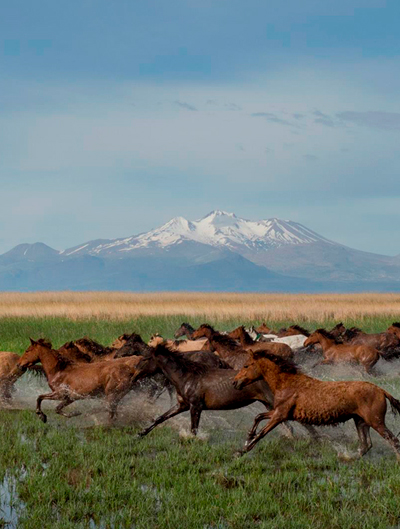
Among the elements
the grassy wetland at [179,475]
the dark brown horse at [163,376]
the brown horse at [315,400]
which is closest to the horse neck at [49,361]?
the grassy wetland at [179,475]

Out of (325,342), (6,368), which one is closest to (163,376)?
(6,368)

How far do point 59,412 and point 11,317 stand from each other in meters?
20.7

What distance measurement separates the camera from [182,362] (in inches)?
425

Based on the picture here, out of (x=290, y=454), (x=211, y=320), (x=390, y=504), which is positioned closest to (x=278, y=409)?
(x=290, y=454)

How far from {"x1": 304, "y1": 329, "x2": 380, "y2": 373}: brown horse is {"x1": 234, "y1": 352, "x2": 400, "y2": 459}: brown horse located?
8.88 m

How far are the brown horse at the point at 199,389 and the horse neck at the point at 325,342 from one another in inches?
333

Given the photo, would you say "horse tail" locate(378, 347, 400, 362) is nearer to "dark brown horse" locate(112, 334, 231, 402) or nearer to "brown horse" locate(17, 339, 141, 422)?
"dark brown horse" locate(112, 334, 231, 402)

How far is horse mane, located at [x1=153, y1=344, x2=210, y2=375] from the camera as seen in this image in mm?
10648

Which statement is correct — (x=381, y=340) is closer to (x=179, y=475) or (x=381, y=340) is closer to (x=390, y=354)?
(x=390, y=354)

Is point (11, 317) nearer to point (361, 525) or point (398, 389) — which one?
point (398, 389)

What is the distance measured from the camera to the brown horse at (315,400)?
8.75 meters

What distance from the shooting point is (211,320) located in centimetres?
3150

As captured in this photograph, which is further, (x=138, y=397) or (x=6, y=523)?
(x=138, y=397)

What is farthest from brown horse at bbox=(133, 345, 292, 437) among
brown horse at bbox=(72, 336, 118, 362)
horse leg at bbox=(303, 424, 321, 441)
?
brown horse at bbox=(72, 336, 118, 362)
